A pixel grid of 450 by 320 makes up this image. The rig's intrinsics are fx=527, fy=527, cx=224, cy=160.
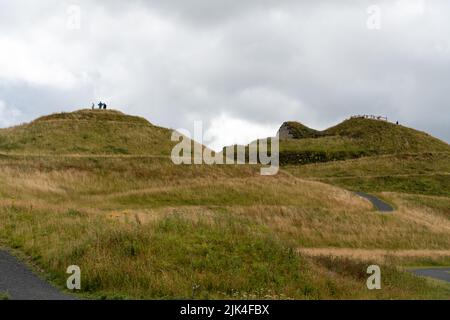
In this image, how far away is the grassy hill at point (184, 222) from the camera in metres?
15.0

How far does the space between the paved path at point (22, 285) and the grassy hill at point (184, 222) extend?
715 mm

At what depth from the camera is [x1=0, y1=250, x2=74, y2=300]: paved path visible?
12547mm

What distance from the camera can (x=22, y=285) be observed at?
45.2 ft

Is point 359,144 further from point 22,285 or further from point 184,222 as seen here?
point 22,285

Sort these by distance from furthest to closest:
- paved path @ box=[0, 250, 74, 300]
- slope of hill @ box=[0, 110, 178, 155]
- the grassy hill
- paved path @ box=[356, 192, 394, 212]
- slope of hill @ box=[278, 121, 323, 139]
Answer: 1. slope of hill @ box=[278, 121, 323, 139]
2. slope of hill @ box=[0, 110, 178, 155]
3. paved path @ box=[356, 192, 394, 212]
4. the grassy hill
5. paved path @ box=[0, 250, 74, 300]

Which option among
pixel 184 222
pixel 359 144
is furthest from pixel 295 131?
pixel 184 222

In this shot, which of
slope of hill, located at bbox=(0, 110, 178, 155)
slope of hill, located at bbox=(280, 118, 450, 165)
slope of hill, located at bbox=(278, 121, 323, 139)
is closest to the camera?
slope of hill, located at bbox=(0, 110, 178, 155)

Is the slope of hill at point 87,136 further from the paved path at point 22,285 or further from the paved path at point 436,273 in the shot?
the paved path at point 22,285

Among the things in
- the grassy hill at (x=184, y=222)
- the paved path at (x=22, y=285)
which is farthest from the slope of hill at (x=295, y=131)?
the paved path at (x=22, y=285)

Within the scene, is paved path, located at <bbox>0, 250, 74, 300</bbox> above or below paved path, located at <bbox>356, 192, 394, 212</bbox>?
below

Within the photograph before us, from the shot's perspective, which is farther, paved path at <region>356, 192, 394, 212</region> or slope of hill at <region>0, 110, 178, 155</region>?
slope of hill at <region>0, 110, 178, 155</region>

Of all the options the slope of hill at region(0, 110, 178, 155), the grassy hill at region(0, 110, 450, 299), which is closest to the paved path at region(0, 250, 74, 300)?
the grassy hill at region(0, 110, 450, 299)

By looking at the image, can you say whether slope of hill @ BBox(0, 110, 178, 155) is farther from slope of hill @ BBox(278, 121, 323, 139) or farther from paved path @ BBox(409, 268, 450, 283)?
slope of hill @ BBox(278, 121, 323, 139)

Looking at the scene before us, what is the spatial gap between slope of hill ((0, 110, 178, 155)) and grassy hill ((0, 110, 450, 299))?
24 centimetres
